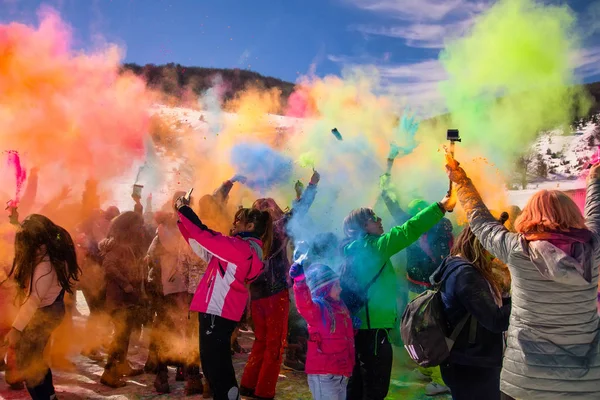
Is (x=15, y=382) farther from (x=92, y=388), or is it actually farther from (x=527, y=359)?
(x=527, y=359)

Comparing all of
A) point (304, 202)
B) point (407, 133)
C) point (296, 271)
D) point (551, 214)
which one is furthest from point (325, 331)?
point (407, 133)

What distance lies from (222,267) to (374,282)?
1.25 m

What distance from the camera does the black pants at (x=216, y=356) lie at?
3.80m

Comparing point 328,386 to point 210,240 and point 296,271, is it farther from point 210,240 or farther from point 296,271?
point 210,240

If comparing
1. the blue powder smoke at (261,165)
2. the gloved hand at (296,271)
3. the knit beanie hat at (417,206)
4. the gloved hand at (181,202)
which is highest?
the blue powder smoke at (261,165)

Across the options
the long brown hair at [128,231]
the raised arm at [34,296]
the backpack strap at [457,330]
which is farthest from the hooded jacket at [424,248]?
the raised arm at [34,296]

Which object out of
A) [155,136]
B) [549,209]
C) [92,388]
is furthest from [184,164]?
[549,209]

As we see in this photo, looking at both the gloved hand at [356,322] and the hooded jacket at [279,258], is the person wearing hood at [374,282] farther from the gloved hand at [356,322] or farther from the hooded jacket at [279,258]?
the hooded jacket at [279,258]

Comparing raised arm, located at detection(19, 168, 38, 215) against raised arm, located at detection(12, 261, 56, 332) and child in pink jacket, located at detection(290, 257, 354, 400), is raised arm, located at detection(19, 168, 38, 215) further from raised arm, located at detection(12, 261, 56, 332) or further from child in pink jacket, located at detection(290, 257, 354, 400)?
child in pink jacket, located at detection(290, 257, 354, 400)

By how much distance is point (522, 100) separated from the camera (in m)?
8.00

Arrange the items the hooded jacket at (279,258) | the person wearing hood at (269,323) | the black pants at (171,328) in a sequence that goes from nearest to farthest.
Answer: the person wearing hood at (269,323) → the hooded jacket at (279,258) → the black pants at (171,328)

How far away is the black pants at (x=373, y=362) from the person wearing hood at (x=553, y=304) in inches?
47.2

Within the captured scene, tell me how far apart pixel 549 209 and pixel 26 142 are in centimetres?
687

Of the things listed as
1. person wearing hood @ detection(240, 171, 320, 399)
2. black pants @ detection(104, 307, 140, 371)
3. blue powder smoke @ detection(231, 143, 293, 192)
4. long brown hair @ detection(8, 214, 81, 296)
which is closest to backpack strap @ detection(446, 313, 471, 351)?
person wearing hood @ detection(240, 171, 320, 399)
